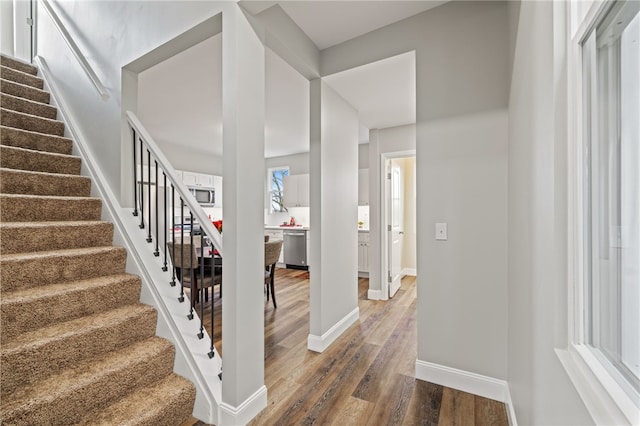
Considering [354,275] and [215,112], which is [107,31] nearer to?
[215,112]

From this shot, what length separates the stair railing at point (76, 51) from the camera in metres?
2.51

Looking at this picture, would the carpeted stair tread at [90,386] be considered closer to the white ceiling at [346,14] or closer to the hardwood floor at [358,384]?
the hardwood floor at [358,384]

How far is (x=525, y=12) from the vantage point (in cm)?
121

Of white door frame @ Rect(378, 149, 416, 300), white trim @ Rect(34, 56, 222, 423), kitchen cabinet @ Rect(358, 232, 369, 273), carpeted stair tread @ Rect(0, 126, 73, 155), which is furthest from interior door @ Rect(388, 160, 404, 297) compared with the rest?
carpeted stair tread @ Rect(0, 126, 73, 155)

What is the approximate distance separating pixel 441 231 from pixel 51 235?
2.79 metres

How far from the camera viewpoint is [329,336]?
8.82 feet

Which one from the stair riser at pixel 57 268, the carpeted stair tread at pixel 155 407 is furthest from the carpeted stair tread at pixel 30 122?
the carpeted stair tread at pixel 155 407

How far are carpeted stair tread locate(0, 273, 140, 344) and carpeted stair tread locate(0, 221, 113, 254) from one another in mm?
354

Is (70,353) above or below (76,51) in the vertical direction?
below

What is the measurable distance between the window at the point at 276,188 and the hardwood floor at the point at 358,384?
3.93 m

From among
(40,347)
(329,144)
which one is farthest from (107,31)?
(40,347)

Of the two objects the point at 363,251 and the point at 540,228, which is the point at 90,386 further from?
the point at 363,251

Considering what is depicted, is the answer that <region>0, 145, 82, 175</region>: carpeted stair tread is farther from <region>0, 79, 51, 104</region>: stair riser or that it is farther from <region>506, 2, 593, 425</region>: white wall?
<region>506, 2, 593, 425</region>: white wall

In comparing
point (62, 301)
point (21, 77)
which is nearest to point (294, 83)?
point (62, 301)
